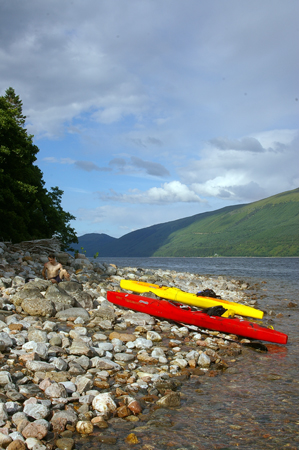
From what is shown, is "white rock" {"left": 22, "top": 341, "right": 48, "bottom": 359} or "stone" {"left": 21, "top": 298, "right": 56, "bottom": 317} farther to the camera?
"stone" {"left": 21, "top": 298, "right": 56, "bottom": 317}

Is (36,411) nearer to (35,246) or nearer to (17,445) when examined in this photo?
(17,445)

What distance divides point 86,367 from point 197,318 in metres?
4.92

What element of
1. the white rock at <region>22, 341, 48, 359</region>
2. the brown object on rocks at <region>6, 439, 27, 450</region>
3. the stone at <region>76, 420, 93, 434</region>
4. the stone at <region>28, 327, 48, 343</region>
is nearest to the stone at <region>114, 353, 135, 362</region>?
the white rock at <region>22, 341, 48, 359</region>

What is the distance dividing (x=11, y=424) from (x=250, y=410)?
12.9ft

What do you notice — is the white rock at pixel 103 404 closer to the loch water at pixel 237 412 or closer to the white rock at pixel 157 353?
the loch water at pixel 237 412

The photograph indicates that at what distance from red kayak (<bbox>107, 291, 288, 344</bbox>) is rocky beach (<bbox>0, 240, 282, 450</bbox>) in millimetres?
271

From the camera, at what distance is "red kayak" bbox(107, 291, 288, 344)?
9.98 meters

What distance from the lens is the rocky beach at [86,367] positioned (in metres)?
4.82

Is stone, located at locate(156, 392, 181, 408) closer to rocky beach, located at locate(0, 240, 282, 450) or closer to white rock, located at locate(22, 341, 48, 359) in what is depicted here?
rocky beach, located at locate(0, 240, 282, 450)

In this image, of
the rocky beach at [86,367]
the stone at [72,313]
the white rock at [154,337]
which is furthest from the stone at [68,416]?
the stone at [72,313]

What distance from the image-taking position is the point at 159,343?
30.6 feet

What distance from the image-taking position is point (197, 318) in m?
10.9

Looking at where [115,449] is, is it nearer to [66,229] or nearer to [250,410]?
[250,410]

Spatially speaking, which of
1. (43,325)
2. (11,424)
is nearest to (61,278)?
(43,325)
